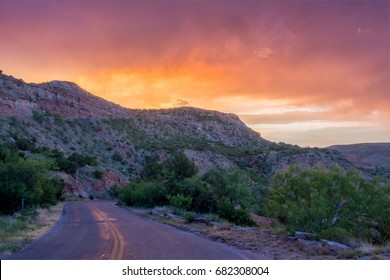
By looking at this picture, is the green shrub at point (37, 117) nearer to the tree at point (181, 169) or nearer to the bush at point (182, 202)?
the tree at point (181, 169)

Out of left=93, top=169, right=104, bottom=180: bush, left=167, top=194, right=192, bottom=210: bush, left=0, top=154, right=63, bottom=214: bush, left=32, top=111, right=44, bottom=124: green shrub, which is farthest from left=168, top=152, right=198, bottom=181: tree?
left=32, top=111, right=44, bottom=124: green shrub

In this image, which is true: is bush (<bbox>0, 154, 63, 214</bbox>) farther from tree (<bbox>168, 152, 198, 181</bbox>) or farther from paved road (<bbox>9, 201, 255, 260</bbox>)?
paved road (<bbox>9, 201, 255, 260</bbox>)

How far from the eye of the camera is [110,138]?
388ft

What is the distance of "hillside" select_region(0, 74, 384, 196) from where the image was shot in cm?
9206

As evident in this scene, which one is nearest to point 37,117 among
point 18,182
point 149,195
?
point 149,195

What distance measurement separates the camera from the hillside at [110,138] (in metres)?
92.1

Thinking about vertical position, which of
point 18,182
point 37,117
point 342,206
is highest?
point 37,117

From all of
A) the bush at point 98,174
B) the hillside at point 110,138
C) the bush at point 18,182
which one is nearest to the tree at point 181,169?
the bush at point 18,182

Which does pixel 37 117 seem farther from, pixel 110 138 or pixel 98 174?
pixel 98 174

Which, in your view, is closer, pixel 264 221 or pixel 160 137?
pixel 264 221

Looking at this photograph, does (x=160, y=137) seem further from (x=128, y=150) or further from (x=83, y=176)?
(x=83, y=176)

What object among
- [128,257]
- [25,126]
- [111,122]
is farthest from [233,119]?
[128,257]

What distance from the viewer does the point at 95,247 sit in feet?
53.9
